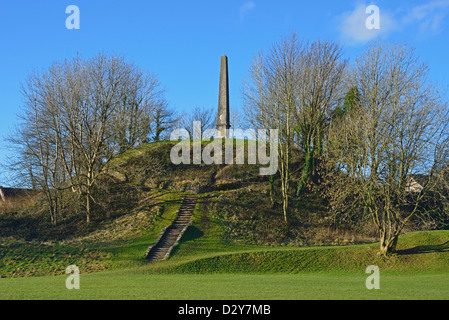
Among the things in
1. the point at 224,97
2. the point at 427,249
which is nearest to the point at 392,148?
the point at 427,249

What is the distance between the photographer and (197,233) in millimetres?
32250

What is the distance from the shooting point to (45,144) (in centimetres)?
3719

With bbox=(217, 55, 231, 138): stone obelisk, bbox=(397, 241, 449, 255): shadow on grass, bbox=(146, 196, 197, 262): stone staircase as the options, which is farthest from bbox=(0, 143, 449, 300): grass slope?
bbox=(217, 55, 231, 138): stone obelisk

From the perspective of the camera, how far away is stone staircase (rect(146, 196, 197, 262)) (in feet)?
92.0

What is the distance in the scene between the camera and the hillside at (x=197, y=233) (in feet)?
84.5

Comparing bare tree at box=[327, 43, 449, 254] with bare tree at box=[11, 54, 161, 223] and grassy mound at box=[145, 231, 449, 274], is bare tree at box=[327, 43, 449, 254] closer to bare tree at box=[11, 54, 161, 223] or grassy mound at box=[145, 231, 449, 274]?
grassy mound at box=[145, 231, 449, 274]

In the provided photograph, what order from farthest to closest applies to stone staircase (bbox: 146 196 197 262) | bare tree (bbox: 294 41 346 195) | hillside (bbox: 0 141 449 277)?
bare tree (bbox: 294 41 346 195), stone staircase (bbox: 146 196 197 262), hillside (bbox: 0 141 449 277)

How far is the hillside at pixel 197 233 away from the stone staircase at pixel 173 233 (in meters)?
0.53

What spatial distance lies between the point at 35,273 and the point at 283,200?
2117cm

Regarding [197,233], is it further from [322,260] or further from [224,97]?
[224,97]

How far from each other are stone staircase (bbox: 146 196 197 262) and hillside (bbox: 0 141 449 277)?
53 cm

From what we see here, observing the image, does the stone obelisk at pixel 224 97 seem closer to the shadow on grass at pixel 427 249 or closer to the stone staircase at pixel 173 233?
the stone staircase at pixel 173 233

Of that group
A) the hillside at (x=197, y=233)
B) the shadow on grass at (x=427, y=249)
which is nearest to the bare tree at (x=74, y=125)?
the hillside at (x=197, y=233)
